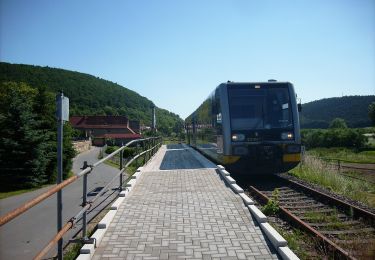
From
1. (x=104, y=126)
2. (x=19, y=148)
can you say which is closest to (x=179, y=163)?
(x=19, y=148)

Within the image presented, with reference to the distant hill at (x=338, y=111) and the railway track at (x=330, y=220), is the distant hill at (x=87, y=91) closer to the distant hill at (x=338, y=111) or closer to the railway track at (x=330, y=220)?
the distant hill at (x=338, y=111)

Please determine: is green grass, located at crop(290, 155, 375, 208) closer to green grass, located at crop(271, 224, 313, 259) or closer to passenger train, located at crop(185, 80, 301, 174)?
passenger train, located at crop(185, 80, 301, 174)

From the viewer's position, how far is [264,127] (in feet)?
36.7

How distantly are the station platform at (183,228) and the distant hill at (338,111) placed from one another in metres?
91.4

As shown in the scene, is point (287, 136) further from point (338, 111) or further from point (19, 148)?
point (338, 111)

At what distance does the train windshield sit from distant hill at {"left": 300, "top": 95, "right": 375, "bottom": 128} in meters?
86.8

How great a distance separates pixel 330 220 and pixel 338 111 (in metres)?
104

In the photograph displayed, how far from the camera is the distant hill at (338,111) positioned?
95312 millimetres

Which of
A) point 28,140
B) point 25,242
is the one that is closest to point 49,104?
point 28,140

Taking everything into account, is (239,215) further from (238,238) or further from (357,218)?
(357,218)

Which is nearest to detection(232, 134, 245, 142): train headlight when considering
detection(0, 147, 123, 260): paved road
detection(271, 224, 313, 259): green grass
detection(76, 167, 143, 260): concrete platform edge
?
detection(0, 147, 123, 260): paved road

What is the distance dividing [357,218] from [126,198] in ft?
16.5

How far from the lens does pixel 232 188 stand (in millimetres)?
8484

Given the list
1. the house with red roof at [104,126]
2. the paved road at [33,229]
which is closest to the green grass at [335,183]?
the paved road at [33,229]
